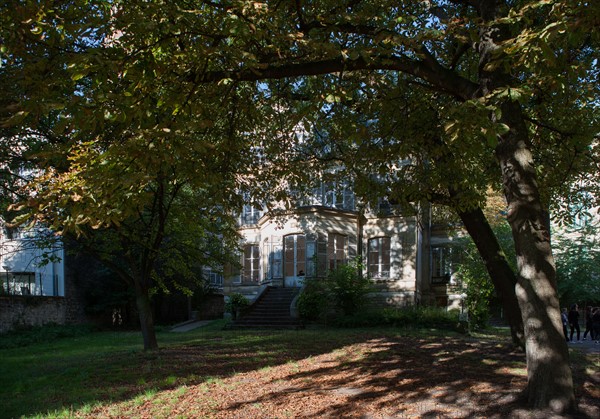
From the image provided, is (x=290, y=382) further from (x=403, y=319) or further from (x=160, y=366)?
(x=403, y=319)

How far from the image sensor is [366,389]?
8.66 metres

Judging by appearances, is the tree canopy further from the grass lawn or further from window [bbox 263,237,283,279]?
window [bbox 263,237,283,279]

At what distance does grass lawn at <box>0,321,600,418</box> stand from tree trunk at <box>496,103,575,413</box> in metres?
0.46

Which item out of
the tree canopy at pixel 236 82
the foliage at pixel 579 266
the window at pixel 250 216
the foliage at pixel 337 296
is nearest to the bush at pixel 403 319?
the foliage at pixel 337 296

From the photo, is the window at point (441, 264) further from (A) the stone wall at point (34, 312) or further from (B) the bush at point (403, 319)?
(A) the stone wall at point (34, 312)

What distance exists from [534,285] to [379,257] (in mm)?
23171

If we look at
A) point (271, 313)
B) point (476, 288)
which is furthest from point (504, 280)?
point (271, 313)

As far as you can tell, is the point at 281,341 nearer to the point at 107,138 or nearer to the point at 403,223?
the point at 107,138

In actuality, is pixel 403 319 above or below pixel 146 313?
below

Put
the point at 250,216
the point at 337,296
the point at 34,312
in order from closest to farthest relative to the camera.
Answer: the point at 337,296 → the point at 34,312 → the point at 250,216

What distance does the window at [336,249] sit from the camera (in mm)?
29203

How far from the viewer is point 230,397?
28.0 feet

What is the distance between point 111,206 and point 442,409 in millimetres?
4937

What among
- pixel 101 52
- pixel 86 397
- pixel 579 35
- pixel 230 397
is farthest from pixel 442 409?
pixel 101 52
